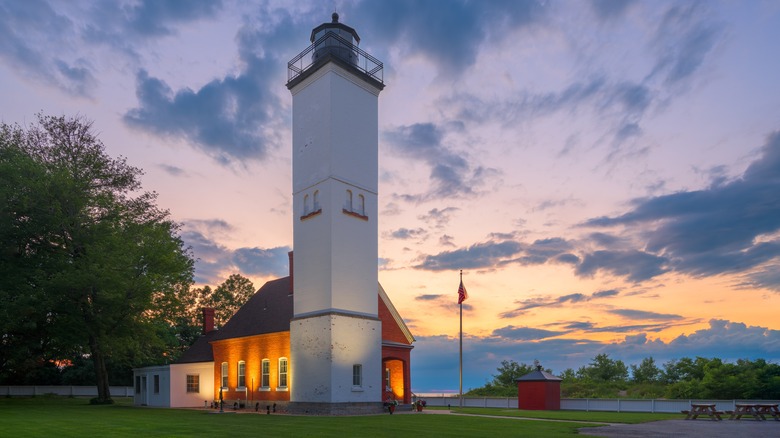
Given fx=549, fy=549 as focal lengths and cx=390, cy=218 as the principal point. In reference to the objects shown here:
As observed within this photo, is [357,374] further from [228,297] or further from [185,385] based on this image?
[228,297]

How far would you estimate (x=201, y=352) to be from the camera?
37812 mm

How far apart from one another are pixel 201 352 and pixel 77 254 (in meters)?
10.5

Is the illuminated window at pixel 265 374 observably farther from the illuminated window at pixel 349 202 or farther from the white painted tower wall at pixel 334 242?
the illuminated window at pixel 349 202

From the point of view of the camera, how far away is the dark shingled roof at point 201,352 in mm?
36906

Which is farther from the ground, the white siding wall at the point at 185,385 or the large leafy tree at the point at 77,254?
the large leafy tree at the point at 77,254

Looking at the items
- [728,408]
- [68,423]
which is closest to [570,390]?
[728,408]

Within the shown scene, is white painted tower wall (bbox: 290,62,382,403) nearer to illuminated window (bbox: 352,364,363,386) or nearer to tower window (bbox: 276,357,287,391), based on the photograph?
illuminated window (bbox: 352,364,363,386)

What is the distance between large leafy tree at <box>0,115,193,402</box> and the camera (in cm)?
2928

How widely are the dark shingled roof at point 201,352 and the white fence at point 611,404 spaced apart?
16.2 metres

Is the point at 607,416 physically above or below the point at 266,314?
A: below

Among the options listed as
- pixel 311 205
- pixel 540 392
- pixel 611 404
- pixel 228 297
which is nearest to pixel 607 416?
pixel 611 404

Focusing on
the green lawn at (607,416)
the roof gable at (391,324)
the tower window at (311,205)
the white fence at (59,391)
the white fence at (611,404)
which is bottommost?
the white fence at (59,391)

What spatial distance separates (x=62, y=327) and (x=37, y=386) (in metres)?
24.6

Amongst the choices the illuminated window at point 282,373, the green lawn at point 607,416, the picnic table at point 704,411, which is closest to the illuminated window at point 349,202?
the illuminated window at point 282,373
